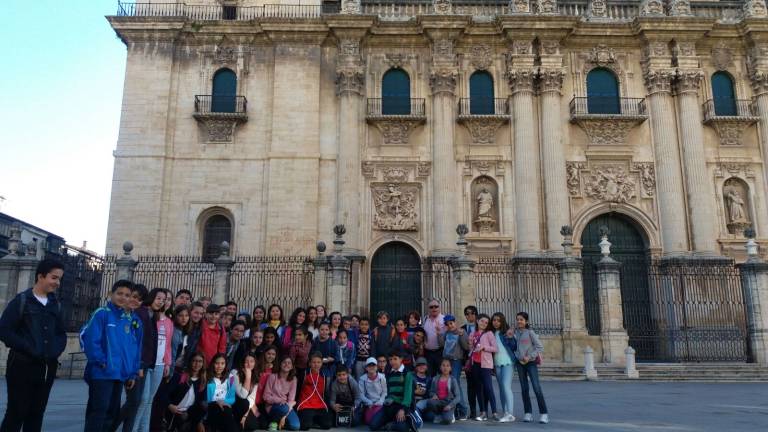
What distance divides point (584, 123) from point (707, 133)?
4.47 meters

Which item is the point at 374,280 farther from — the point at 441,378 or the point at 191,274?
the point at 441,378

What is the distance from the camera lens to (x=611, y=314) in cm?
1564

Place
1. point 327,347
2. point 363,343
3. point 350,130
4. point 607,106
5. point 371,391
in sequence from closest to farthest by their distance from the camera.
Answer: point 371,391 → point 327,347 → point 363,343 → point 350,130 → point 607,106

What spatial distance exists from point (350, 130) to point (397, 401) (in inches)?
560

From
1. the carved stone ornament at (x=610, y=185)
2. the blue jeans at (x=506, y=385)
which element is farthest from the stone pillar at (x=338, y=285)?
the carved stone ornament at (x=610, y=185)

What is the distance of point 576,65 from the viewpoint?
2138 cm

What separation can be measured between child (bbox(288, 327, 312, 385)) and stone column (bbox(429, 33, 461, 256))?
11.6 m

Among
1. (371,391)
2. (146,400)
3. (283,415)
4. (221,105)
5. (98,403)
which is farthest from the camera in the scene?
(221,105)

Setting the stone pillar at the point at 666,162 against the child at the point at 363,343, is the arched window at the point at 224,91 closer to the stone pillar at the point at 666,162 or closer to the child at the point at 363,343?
the child at the point at 363,343

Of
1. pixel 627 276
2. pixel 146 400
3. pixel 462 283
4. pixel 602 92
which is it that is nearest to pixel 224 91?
pixel 462 283

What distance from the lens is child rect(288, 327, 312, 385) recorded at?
7.57 meters

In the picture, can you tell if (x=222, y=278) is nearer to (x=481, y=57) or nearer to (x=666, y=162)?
(x=481, y=57)

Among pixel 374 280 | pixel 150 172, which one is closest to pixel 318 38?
pixel 150 172

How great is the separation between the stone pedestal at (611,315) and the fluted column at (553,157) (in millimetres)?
3370
